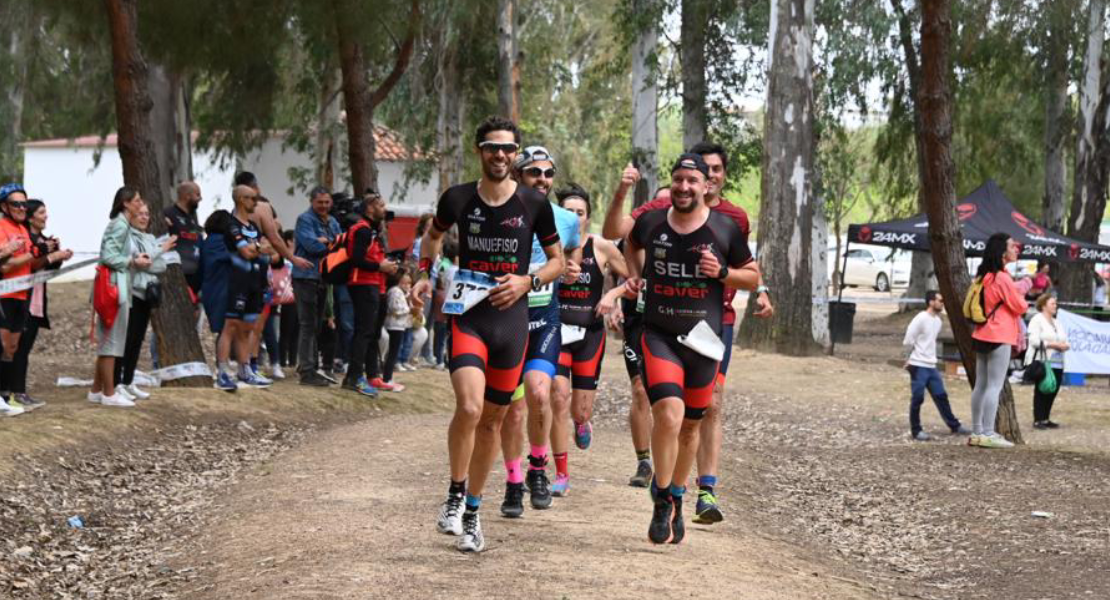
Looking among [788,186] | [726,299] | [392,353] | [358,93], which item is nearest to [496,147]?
[726,299]

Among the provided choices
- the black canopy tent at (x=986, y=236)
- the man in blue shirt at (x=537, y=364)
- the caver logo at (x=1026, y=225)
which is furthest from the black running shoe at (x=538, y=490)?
the caver logo at (x=1026, y=225)

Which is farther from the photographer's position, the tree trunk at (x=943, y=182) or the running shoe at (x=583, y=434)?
the tree trunk at (x=943, y=182)

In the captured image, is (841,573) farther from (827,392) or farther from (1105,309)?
(1105,309)

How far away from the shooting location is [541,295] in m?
9.19

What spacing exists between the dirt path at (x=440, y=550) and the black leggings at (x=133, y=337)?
116 inches

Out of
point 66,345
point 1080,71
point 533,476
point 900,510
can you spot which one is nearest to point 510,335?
point 533,476

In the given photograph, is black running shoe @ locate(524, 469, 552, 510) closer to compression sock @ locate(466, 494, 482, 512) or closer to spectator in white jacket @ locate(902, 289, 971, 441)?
compression sock @ locate(466, 494, 482, 512)

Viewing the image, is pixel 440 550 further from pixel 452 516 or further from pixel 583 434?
pixel 583 434

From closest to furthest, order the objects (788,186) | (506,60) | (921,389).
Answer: (921,389) < (788,186) < (506,60)

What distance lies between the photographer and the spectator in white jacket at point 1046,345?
61.2 ft

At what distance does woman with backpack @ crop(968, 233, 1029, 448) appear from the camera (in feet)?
48.8

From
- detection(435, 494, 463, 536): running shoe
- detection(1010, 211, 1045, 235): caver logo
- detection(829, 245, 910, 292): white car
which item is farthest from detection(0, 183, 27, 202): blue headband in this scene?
detection(829, 245, 910, 292): white car

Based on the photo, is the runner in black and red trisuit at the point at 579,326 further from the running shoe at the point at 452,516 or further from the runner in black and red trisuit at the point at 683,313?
the running shoe at the point at 452,516

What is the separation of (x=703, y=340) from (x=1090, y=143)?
2480 centimetres
